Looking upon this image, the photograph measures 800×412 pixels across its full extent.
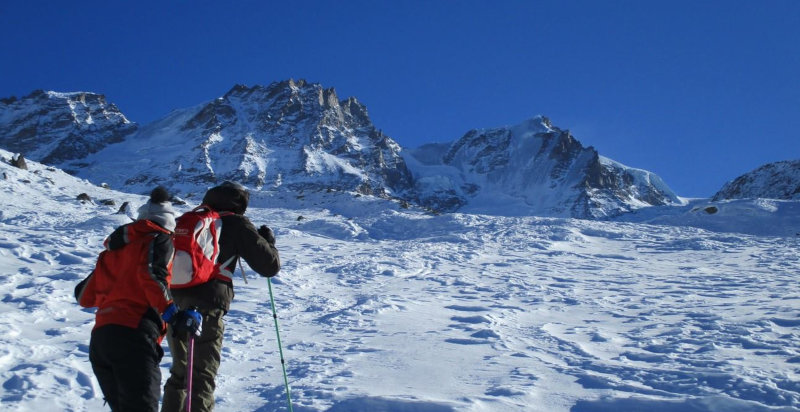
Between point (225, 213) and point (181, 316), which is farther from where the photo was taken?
point (225, 213)

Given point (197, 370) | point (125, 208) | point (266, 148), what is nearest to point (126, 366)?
point (197, 370)

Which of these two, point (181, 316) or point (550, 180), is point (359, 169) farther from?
point (181, 316)

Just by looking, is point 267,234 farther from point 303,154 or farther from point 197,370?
point 303,154

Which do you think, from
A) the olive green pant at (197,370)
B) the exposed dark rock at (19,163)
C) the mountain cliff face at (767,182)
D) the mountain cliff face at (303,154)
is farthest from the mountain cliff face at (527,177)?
the olive green pant at (197,370)

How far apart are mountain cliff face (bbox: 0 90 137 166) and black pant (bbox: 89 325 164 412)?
136m

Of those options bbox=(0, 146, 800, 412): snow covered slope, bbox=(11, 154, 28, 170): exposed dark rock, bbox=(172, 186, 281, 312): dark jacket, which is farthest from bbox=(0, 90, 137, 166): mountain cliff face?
bbox=(172, 186, 281, 312): dark jacket

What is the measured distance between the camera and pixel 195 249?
11.1ft

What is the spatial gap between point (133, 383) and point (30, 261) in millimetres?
9032

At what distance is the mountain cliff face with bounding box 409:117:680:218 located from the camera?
5728 inches

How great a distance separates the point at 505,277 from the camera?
1261 centimetres

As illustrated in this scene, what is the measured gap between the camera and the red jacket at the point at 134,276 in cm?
304

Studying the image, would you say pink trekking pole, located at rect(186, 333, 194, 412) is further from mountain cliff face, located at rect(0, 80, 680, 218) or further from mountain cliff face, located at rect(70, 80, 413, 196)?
mountain cliff face, located at rect(70, 80, 413, 196)

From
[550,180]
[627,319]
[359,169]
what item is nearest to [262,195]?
[627,319]

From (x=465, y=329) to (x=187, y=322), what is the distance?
5.06 meters
